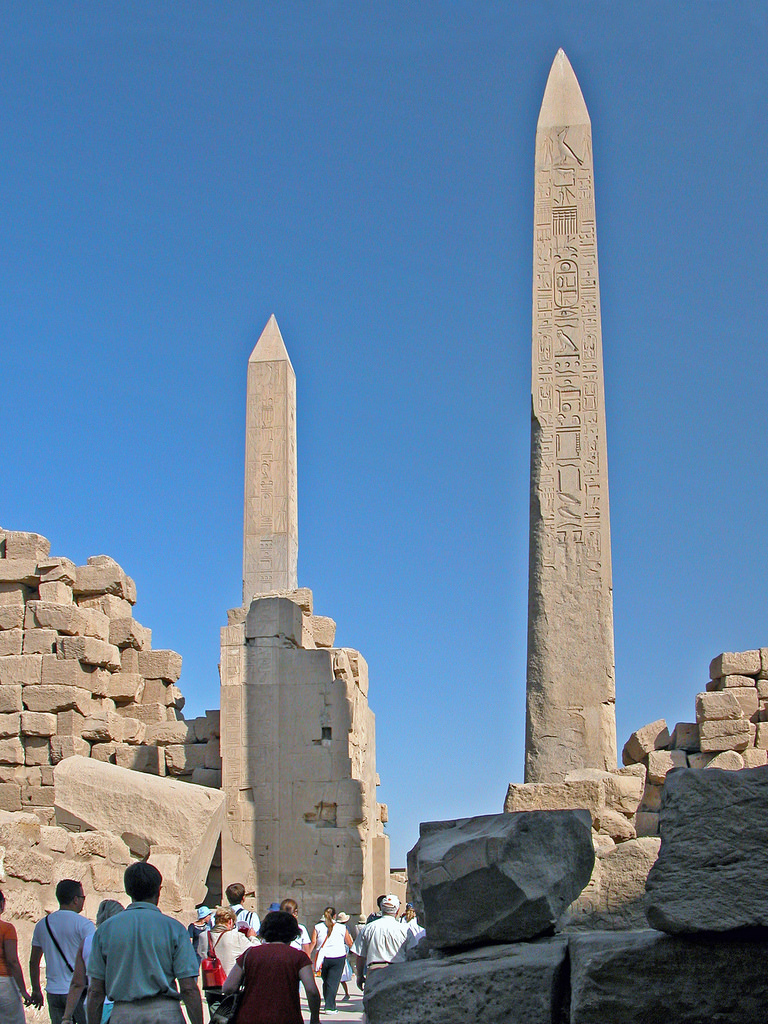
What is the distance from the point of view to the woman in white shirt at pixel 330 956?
33.0 feet

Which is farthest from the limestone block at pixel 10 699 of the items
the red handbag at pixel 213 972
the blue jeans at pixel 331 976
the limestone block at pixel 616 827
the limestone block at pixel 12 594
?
the limestone block at pixel 616 827

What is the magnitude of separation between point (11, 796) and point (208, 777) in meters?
1.91

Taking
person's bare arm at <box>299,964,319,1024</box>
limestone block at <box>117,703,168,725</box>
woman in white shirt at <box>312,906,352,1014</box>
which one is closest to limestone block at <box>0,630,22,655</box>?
limestone block at <box>117,703,168,725</box>

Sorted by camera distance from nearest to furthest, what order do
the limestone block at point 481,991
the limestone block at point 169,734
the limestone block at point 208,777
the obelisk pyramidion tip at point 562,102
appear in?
1. the limestone block at point 481,991
2. the obelisk pyramidion tip at point 562,102
3. the limestone block at point 208,777
4. the limestone block at point 169,734

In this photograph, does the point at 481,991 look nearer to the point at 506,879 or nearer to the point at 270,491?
the point at 506,879

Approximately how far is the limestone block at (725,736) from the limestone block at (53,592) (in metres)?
6.15

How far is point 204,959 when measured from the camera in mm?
6773

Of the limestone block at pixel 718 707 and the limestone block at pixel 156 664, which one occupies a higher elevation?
the limestone block at pixel 156 664

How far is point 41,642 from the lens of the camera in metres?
12.5

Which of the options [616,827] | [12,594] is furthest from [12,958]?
[12,594]

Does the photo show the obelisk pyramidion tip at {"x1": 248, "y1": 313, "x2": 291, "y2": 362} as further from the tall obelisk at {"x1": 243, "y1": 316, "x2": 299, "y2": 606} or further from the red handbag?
the red handbag

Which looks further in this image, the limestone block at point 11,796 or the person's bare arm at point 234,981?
the limestone block at point 11,796

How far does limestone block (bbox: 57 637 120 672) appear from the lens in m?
12.4

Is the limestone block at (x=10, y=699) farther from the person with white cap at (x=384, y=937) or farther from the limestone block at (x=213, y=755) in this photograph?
the person with white cap at (x=384, y=937)
